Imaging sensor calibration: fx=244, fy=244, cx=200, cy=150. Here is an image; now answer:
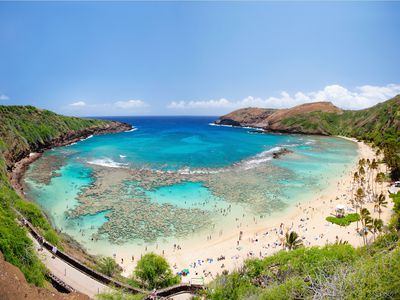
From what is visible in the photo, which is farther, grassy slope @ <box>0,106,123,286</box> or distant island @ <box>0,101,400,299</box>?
grassy slope @ <box>0,106,123,286</box>

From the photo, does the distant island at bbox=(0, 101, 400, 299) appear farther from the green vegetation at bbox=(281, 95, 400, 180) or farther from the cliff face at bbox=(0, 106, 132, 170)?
the green vegetation at bbox=(281, 95, 400, 180)

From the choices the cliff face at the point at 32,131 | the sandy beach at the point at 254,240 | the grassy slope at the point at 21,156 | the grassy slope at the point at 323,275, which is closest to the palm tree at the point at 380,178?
the sandy beach at the point at 254,240

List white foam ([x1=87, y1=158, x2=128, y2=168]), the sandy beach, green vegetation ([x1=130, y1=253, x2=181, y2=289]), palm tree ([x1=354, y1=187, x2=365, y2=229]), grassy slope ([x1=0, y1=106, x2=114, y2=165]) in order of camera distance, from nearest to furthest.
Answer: green vegetation ([x1=130, y1=253, x2=181, y2=289])
the sandy beach
palm tree ([x1=354, y1=187, x2=365, y2=229])
white foam ([x1=87, y1=158, x2=128, y2=168])
grassy slope ([x1=0, y1=106, x2=114, y2=165])

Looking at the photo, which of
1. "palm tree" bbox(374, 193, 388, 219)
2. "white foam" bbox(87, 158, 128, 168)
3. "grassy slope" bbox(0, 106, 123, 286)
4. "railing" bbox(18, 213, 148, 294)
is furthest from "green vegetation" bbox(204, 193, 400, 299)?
"white foam" bbox(87, 158, 128, 168)

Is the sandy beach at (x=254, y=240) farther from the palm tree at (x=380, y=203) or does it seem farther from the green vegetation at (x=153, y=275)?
the green vegetation at (x=153, y=275)

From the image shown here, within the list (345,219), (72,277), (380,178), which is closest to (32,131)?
(72,277)
